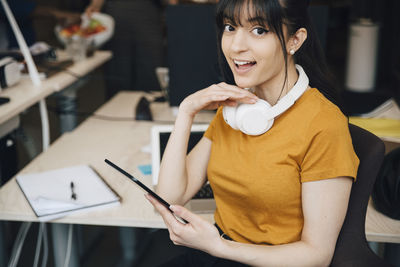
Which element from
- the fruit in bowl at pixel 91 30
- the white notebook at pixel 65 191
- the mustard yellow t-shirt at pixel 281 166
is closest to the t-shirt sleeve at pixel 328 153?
the mustard yellow t-shirt at pixel 281 166

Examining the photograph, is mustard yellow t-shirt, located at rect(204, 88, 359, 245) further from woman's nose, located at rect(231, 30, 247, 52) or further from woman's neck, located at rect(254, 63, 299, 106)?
woman's nose, located at rect(231, 30, 247, 52)

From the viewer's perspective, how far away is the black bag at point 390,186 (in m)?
1.24

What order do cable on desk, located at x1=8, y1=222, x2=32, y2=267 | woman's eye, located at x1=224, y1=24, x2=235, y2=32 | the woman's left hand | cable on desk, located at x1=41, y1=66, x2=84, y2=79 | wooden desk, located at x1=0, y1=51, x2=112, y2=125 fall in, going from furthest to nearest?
1. cable on desk, located at x1=41, y1=66, x2=84, y2=79
2. wooden desk, located at x1=0, y1=51, x2=112, y2=125
3. cable on desk, located at x1=8, y1=222, x2=32, y2=267
4. woman's eye, located at x1=224, y1=24, x2=235, y2=32
5. the woman's left hand

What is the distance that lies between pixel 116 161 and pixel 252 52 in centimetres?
79

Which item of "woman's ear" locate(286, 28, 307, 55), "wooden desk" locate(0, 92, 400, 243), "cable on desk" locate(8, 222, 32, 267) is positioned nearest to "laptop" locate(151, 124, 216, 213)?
"wooden desk" locate(0, 92, 400, 243)

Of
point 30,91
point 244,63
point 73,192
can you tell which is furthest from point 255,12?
point 30,91

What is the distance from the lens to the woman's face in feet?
3.36

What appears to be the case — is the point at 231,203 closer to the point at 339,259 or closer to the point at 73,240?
the point at 339,259

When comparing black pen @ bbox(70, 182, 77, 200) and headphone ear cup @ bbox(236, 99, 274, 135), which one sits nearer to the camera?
headphone ear cup @ bbox(236, 99, 274, 135)

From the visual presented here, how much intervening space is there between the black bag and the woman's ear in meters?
0.45

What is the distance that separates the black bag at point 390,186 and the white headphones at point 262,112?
383 millimetres

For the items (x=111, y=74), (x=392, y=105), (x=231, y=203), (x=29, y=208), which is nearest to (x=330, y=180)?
(x=231, y=203)

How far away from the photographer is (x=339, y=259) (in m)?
1.06

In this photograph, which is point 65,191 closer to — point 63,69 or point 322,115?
point 322,115
